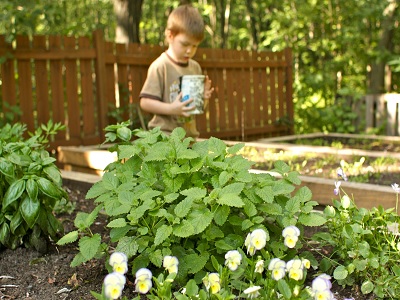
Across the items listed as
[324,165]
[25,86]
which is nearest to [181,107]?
[324,165]

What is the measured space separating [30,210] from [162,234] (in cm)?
78

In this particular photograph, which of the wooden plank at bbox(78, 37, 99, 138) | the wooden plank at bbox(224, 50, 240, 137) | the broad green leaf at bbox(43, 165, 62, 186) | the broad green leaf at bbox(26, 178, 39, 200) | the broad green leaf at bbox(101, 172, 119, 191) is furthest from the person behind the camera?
the wooden plank at bbox(224, 50, 240, 137)

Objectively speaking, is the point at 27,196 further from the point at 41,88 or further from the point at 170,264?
the point at 41,88

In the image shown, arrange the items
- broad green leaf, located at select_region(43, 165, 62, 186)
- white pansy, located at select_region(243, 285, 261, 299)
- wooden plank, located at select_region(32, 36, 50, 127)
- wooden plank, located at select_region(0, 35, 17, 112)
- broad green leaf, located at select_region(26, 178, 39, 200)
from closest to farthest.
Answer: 1. white pansy, located at select_region(243, 285, 261, 299)
2. broad green leaf, located at select_region(26, 178, 39, 200)
3. broad green leaf, located at select_region(43, 165, 62, 186)
4. wooden plank, located at select_region(0, 35, 17, 112)
5. wooden plank, located at select_region(32, 36, 50, 127)

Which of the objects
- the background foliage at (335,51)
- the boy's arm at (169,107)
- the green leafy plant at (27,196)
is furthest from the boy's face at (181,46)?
the background foliage at (335,51)

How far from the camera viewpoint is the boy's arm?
4219mm

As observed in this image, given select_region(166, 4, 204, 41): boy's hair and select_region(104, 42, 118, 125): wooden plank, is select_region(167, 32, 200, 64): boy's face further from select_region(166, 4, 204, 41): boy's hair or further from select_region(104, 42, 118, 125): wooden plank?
select_region(104, 42, 118, 125): wooden plank

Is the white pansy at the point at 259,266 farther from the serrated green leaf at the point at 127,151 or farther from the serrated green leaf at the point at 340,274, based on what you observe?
the serrated green leaf at the point at 127,151

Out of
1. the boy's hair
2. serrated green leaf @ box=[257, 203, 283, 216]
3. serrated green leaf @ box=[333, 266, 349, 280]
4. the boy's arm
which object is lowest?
serrated green leaf @ box=[333, 266, 349, 280]

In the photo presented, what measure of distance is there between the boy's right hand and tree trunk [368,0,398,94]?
26.5ft

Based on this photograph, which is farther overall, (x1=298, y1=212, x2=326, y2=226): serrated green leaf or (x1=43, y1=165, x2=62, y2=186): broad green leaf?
(x1=43, y1=165, x2=62, y2=186): broad green leaf

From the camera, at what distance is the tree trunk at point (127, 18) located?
8.77 metres

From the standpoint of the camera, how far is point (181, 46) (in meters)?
4.60

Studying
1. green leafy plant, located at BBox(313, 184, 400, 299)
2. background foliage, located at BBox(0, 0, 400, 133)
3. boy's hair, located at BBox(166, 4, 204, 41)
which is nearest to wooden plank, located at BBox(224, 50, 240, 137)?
background foliage, located at BBox(0, 0, 400, 133)
